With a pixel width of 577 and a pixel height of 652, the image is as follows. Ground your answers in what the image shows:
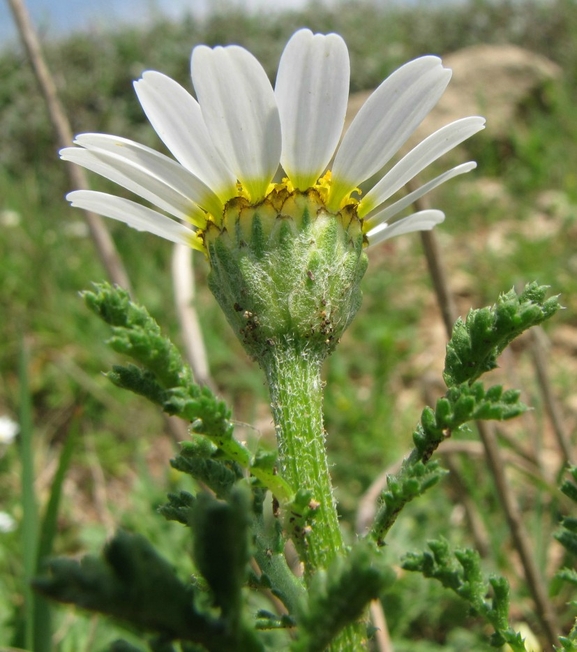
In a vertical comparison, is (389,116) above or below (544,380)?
below

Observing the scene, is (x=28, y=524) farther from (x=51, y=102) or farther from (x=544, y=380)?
(x=544, y=380)

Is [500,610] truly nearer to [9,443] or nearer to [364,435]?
[364,435]

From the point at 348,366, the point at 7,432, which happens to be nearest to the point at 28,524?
the point at 7,432

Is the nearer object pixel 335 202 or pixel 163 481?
pixel 335 202

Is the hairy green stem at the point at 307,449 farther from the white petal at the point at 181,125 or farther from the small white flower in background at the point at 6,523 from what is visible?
the small white flower in background at the point at 6,523

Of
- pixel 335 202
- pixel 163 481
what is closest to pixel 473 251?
pixel 163 481

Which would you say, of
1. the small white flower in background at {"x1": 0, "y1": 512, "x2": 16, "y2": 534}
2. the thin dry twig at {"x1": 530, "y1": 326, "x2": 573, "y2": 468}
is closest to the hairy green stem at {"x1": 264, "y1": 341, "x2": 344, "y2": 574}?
the thin dry twig at {"x1": 530, "y1": 326, "x2": 573, "y2": 468}
